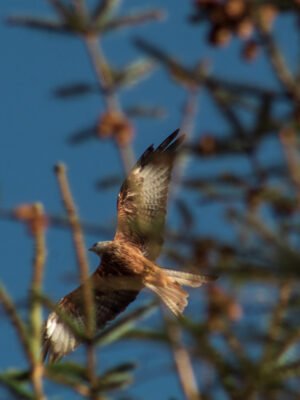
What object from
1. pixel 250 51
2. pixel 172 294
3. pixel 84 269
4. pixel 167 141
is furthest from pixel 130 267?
pixel 84 269

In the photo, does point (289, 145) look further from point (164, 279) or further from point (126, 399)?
point (164, 279)

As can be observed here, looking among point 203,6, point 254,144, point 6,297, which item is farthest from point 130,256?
point 254,144

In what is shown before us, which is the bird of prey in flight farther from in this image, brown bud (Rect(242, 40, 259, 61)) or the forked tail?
brown bud (Rect(242, 40, 259, 61))

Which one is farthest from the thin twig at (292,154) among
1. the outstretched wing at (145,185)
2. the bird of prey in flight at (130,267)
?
the outstretched wing at (145,185)

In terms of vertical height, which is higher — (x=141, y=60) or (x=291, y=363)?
(x=141, y=60)

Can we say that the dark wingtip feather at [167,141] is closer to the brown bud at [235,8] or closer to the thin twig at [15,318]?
the brown bud at [235,8]

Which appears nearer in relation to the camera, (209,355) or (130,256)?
(209,355)

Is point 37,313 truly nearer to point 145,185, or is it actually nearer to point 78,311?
point 78,311

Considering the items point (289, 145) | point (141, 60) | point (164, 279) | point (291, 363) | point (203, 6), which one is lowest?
point (291, 363)

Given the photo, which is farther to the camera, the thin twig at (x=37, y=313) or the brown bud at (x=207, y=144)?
the thin twig at (x=37, y=313)
